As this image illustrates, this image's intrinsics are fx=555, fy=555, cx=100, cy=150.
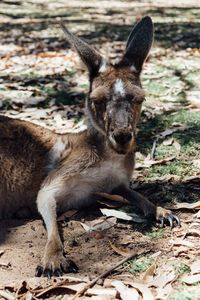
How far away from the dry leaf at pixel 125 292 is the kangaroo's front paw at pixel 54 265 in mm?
307

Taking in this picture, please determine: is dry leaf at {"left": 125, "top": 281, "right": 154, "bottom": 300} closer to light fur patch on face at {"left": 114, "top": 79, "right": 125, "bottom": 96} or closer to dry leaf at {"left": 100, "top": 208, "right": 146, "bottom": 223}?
dry leaf at {"left": 100, "top": 208, "right": 146, "bottom": 223}

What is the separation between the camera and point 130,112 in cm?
357

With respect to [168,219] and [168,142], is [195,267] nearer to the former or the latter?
[168,219]

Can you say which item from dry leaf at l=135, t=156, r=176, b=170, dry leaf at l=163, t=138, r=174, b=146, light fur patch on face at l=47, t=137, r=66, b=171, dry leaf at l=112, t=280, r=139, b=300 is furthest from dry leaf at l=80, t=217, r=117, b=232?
dry leaf at l=163, t=138, r=174, b=146

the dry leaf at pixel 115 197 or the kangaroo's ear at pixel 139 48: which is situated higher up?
the kangaroo's ear at pixel 139 48

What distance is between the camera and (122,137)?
3.46 meters

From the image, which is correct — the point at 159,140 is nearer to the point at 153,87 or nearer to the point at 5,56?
the point at 153,87

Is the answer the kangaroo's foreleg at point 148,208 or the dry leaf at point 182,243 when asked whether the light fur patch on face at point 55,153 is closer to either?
the kangaroo's foreleg at point 148,208

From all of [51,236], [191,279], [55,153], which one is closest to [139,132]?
[55,153]

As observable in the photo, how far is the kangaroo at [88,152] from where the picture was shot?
3.61 meters

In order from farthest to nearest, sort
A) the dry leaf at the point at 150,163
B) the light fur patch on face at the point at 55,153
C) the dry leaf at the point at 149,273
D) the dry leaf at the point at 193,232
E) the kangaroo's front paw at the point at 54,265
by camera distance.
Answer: the dry leaf at the point at 150,163
the light fur patch on face at the point at 55,153
the dry leaf at the point at 193,232
the kangaroo's front paw at the point at 54,265
the dry leaf at the point at 149,273

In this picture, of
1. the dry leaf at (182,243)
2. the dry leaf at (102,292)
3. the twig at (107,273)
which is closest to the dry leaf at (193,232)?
the dry leaf at (182,243)

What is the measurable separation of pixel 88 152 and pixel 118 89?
562 millimetres

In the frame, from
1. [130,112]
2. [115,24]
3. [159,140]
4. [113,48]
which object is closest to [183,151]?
[159,140]
